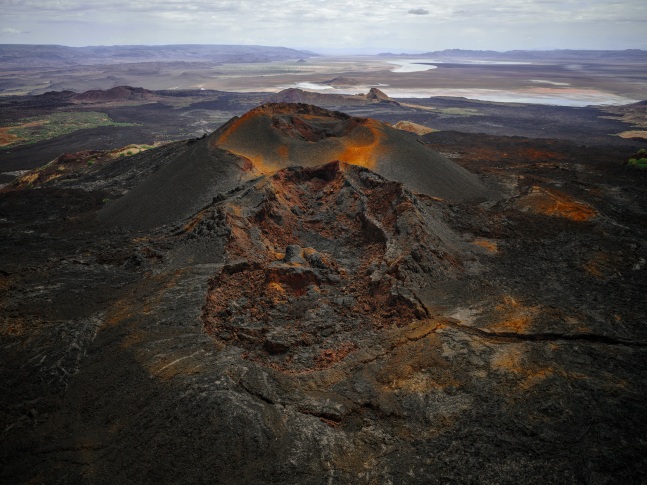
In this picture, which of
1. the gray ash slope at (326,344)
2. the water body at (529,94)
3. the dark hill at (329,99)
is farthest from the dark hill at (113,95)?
the gray ash slope at (326,344)

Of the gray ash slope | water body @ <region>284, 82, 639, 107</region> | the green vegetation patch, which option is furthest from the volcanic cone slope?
water body @ <region>284, 82, 639, 107</region>

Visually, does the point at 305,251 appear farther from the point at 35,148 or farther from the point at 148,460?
the point at 35,148

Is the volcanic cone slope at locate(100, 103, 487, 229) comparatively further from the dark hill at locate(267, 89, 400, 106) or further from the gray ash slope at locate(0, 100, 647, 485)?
the dark hill at locate(267, 89, 400, 106)

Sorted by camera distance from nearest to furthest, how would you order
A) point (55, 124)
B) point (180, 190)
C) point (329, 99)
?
point (180, 190), point (55, 124), point (329, 99)

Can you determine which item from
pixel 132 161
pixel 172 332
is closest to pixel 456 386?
pixel 172 332

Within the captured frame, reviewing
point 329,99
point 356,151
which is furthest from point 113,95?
point 356,151

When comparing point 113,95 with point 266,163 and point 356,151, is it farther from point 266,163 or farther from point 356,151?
point 356,151

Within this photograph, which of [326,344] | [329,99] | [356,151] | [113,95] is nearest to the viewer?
[326,344]

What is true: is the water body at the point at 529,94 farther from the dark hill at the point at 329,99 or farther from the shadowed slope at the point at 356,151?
the shadowed slope at the point at 356,151
